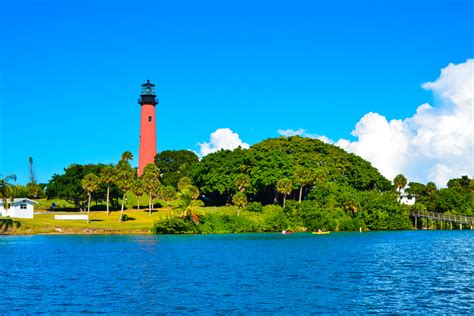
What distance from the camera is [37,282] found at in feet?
147

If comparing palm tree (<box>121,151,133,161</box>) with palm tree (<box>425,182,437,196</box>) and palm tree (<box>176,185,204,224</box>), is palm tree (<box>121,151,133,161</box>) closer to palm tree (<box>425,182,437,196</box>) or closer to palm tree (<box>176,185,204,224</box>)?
palm tree (<box>176,185,204,224</box>)

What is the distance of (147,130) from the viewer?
15950 cm

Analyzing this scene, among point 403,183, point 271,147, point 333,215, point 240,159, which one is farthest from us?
point 403,183

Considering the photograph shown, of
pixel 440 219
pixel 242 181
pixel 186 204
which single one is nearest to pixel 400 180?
pixel 440 219

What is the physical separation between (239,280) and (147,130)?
390 feet

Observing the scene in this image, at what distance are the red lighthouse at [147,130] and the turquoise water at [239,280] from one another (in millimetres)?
86288

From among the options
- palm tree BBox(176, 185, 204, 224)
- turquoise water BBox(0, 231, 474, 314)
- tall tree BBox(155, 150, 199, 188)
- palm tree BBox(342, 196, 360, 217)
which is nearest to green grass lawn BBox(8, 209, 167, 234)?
palm tree BBox(176, 185, 204, 224)

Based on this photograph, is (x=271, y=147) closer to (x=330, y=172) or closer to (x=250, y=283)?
(x=330, y=172)

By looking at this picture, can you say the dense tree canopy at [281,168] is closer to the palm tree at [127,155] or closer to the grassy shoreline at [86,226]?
the grassy shoreline at [86,226]

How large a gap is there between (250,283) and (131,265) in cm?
1673

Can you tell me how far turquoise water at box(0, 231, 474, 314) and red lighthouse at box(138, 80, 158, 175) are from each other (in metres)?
86.3

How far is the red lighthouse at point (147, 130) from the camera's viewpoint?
159375mm

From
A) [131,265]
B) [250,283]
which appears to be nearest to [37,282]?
[131,265]

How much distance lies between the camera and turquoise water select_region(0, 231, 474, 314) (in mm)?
33938
